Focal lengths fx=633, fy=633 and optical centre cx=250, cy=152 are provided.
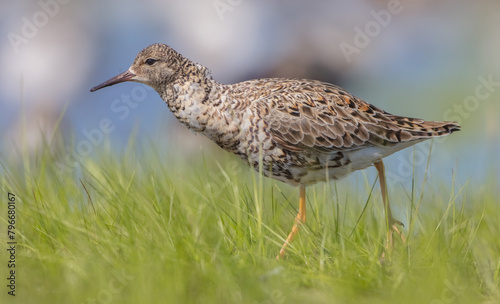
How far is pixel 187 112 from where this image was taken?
20.6 feet

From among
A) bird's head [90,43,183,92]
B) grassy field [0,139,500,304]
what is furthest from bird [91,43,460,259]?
grassy field [0,139,500,304]

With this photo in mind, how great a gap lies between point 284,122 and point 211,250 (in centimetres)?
163

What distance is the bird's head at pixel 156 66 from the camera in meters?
6.36

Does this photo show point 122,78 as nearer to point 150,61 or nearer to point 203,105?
point 150,61

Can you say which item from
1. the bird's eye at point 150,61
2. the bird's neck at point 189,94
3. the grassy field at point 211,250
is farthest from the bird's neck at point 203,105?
the grassy field at point 211,250

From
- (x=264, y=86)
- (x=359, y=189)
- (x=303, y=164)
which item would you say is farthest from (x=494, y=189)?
(x=264, y=86)

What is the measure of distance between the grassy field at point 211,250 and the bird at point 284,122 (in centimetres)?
46

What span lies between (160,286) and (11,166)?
2912 mm

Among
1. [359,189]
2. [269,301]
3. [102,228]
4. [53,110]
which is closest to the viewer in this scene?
[269,301]

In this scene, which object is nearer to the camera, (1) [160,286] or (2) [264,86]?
(1) [160,286]

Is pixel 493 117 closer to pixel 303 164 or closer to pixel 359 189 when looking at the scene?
pixel 359 189

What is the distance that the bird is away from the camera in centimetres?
612

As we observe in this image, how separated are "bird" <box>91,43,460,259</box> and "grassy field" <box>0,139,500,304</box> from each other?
0.46 metres

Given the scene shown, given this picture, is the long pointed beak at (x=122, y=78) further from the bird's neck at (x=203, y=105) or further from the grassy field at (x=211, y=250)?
the grassy field at (x=211, y=250)
